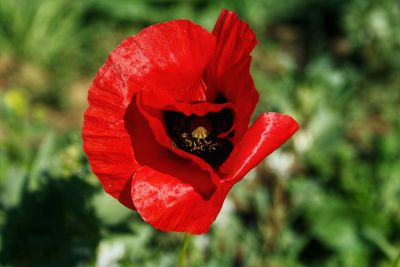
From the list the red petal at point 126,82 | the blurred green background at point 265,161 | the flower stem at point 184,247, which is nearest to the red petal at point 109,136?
the red petal at point 126,82

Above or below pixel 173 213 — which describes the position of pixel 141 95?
above

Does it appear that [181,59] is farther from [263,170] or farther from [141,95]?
[263,170]

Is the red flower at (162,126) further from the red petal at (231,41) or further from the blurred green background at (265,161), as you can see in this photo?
the blurred green background at (265,161)

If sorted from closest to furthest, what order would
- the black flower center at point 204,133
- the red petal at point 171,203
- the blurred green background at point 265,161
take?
the red petal at point 171,203 → the black flower center at point 204,133 → the blurred green background at point 265,161

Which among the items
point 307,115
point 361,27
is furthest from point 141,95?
point 361,27

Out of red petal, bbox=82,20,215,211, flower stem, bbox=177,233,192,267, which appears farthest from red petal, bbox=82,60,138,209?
flower stem, bbox=177,233,192,267
